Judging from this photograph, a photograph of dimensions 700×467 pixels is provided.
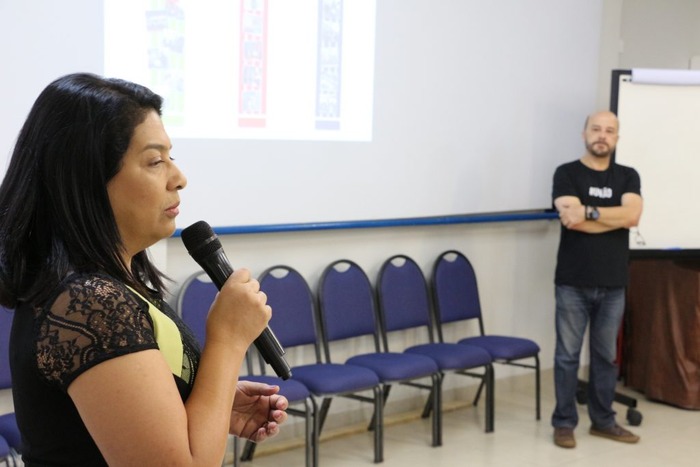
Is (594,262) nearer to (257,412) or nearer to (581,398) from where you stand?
(581,398)

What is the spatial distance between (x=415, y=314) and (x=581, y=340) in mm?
860

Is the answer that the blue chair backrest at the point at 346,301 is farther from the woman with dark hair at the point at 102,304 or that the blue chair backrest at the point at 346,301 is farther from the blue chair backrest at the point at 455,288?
the woman with dark hair at the point at 102,304

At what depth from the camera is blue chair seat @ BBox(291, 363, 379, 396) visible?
383 centimetres

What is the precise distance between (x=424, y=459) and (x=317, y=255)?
1108 millimetres

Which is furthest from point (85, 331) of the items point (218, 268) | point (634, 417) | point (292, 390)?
point (634, 417)

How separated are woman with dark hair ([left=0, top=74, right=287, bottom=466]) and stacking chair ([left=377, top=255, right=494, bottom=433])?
327 centimetres

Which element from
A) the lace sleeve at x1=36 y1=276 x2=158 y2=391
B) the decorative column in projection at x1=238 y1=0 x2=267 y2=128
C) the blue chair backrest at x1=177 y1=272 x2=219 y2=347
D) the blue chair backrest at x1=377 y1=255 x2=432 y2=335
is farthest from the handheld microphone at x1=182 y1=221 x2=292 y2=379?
the blue chair backrest at x1=377 y1=255 x2=432 y2=335

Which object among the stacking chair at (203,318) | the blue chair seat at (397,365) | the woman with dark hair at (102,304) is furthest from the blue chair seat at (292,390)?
the woman with dark hair at (102,304)

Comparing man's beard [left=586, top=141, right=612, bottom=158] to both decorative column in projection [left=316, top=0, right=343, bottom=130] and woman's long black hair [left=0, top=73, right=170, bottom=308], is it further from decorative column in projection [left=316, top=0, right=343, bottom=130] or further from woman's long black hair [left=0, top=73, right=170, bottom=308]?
woman's long black hair [left=0, top=73, right=170, bottom=308]

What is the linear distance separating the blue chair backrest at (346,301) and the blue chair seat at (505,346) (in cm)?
60

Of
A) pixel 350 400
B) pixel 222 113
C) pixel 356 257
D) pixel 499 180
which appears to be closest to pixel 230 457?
pixel 350 400

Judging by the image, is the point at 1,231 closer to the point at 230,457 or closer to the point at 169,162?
the point at 169,162

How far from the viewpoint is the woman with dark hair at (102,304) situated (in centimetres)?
111

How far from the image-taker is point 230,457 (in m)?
4.08
